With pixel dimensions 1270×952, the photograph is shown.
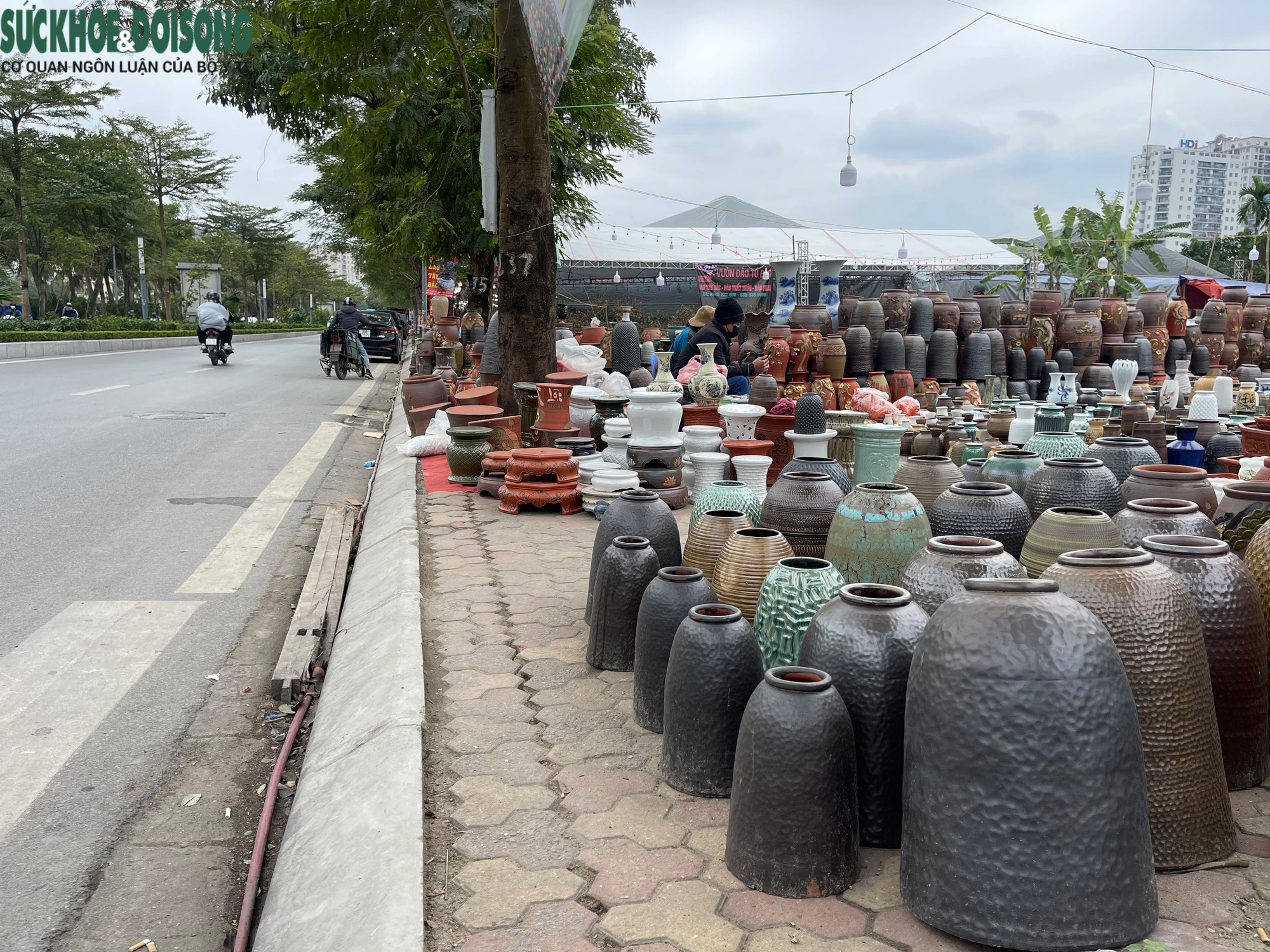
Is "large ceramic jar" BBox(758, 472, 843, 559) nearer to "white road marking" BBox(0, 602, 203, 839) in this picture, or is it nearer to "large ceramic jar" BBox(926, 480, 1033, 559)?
"large ceramic jar" BBox(926, 480, 1033, 559)

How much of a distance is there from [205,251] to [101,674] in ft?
168

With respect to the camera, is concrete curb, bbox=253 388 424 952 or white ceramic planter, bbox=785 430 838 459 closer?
concrete curb, bbox=253 388 424 952

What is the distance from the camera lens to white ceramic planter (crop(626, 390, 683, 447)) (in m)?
5.86

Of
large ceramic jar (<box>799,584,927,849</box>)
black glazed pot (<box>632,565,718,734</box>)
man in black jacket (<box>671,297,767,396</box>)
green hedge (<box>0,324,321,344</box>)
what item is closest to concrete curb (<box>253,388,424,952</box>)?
black glazed pot (<box>632,565,718,734</box>)

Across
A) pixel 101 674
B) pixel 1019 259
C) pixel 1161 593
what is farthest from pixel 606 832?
pixel 1019 259

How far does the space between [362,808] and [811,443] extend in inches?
145

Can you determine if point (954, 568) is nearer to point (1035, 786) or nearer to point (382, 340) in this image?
point (1035, 786)

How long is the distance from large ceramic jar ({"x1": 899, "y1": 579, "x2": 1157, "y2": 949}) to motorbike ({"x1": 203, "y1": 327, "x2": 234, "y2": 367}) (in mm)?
18669

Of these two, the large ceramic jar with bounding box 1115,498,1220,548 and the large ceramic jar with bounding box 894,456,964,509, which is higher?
the large ceramic jar with bounding box 1115,498,1220,548

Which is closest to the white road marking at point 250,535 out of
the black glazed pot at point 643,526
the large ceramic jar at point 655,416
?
the black glazed pot at point 643,526

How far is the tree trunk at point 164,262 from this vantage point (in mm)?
39594

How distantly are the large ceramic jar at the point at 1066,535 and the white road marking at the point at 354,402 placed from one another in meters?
10.5

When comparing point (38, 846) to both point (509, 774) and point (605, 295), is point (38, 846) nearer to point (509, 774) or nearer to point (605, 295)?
point (509, 774)

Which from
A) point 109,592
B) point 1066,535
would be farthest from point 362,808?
point 109,592
